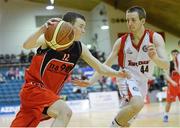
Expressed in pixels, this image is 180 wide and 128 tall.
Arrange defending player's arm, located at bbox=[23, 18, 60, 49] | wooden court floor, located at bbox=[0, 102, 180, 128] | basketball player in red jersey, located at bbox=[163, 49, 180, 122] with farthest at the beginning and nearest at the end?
basketball player in red jersey, located at bbox=[163, 49, 180, 122] < wooden court floor, located at bbox=[0, 102, 180, 128] < defending player's arm, located at bbox=[23, 18, 60, 49]

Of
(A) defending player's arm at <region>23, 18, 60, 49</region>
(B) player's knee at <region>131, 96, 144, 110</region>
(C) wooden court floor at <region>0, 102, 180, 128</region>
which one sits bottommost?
(C) wooden court floor at <region>0, 102, 180, 128</region>

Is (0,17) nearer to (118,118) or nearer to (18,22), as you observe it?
(18,22)

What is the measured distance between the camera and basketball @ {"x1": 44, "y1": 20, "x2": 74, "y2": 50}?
3822 mm

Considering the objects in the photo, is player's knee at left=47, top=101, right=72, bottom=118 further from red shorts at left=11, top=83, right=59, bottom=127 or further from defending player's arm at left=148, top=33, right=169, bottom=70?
defending player's arm at left=148, top=33, right=169, bottom=70

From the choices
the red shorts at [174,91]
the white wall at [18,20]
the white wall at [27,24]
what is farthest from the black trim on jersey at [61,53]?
the white wall at [18,20]

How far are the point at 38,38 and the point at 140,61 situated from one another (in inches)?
62.2

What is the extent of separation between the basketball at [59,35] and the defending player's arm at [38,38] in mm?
57

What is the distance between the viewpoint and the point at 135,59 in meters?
5.08

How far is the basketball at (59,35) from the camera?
12.5ft

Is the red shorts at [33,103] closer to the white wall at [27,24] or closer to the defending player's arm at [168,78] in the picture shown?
the defending player's arm at [168,78]

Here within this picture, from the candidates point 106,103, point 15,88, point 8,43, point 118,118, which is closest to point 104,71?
point 118,118

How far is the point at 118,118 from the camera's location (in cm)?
478

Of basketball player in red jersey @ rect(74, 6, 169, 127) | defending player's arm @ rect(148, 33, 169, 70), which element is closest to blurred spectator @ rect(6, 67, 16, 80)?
basketball player in red jersey @ rect(74, 6, 169, 127)

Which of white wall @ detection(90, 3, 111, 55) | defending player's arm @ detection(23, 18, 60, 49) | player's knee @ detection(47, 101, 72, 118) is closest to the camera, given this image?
player's knee @ detection(47, 101, 72, 118)
